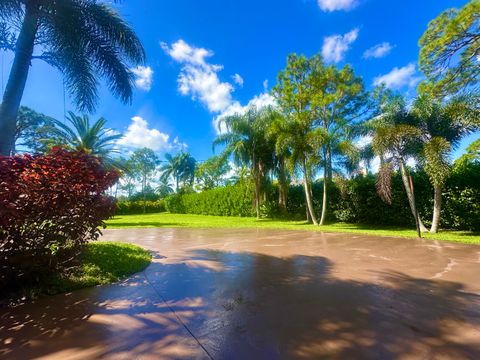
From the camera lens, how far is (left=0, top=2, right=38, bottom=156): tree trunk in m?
5.56

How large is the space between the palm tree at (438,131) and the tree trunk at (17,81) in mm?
11972

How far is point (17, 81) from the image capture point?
19.1 feet

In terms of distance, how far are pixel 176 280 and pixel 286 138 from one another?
10.3 meters

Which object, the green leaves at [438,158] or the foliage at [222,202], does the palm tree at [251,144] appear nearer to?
the foliage at [222,202]

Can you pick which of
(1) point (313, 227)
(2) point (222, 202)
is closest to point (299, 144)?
(1) point (313, 227)

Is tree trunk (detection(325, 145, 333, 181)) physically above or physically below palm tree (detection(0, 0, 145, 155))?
below

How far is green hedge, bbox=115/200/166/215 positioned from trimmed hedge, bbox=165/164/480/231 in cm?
2029

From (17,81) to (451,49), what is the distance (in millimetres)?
13918

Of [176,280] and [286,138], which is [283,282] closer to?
[176,280]

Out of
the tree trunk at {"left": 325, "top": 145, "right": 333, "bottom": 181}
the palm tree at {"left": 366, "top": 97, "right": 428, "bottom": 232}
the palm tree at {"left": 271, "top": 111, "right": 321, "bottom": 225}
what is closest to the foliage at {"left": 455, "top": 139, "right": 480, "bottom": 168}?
the palm tree at {"left": 366, "top": 97, "right": 428, "bottom": 232}

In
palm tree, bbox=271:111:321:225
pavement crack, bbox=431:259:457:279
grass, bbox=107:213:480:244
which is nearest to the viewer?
pavement crack, bbox=431:259:457:279

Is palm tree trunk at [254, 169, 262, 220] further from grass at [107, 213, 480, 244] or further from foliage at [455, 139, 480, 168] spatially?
foliage at [455, 139, 480, 168]

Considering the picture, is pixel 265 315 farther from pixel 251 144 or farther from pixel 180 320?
pixel 251 144

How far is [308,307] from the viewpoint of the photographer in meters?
3.04
